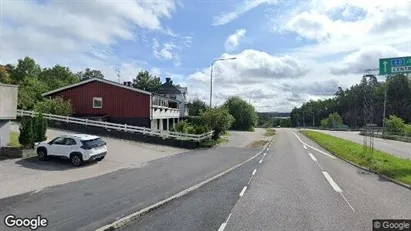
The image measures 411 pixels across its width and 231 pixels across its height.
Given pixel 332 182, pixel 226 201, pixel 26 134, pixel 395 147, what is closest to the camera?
pixel 226 201

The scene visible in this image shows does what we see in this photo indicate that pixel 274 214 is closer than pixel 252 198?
Yes

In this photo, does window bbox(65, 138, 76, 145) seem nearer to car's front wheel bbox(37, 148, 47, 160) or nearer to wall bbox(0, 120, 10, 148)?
car's front wheel bbox(37, 148, 47, 160)

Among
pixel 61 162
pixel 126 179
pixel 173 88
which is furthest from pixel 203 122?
pixel 173 88

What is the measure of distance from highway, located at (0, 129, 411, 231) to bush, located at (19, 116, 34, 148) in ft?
20.1

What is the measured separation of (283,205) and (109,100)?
34.1 meters

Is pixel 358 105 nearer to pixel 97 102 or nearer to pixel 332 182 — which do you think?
pixel 97 102

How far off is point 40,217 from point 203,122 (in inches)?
1259

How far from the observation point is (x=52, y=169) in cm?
1852

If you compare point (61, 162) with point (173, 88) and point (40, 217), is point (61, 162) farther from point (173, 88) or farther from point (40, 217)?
point (173, 88)

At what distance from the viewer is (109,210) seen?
34.0ft

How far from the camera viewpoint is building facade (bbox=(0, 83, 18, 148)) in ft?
67.4

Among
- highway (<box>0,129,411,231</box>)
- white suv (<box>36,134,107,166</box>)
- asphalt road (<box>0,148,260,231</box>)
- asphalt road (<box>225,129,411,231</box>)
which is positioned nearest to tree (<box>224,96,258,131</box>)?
white suv (<box>36,134,107,166</box>)

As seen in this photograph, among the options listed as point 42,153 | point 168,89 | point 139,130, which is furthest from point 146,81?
point 42,153

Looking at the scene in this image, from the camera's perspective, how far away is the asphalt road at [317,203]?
871cm
